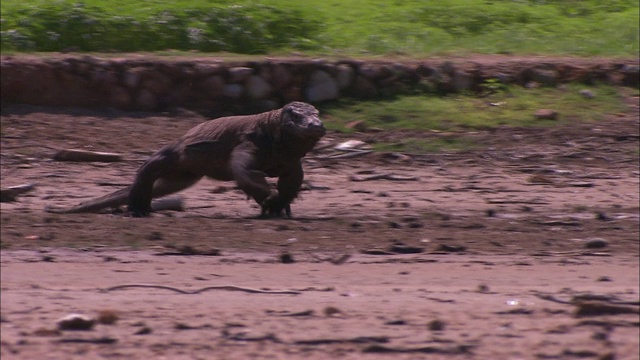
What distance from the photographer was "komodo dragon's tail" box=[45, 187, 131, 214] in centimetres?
915

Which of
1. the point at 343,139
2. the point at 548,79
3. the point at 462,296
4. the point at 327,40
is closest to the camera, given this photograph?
the point at 462,296

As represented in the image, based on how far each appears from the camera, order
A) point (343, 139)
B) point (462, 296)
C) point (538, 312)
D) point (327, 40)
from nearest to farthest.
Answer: point (538, 312)
point (462, 296)
point (343, 139)
point (327, 40)

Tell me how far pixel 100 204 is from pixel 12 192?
31.4 inches

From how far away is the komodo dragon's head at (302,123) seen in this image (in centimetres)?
887

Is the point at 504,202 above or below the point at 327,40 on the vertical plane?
below

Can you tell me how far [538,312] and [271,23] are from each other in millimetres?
8831

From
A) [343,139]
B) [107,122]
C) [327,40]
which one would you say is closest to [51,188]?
[107,122]

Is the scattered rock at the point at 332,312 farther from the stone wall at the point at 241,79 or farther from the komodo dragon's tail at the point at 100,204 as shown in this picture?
the stone wall at the point at 241,79

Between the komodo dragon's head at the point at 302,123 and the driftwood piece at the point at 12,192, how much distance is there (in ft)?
7.78

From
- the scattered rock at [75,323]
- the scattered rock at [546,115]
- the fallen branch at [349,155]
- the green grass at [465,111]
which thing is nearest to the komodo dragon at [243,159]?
the fallen branch at [349,155]

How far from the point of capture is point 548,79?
519 inches

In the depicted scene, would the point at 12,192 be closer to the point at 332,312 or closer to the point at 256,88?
the point at 256,88

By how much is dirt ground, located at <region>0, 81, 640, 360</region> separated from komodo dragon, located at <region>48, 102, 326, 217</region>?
10.4 inches

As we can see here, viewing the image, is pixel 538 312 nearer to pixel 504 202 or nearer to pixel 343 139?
pixel 504 202
